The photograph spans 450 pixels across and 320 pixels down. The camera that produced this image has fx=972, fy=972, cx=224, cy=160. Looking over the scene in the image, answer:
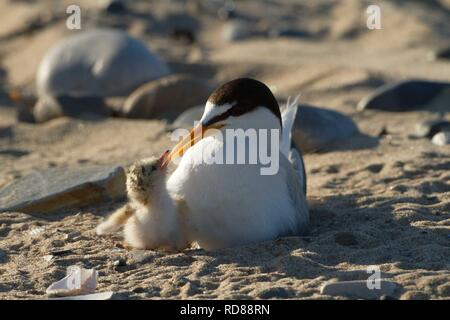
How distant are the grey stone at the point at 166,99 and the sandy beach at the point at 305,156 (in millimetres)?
160

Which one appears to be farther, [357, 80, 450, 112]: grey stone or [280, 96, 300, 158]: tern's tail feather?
[357, 80, 450, 112]: grey stone

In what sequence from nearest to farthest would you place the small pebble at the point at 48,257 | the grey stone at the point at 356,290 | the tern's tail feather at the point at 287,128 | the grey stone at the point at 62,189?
the grey stone at the point at 356,290 < the small pebble at the point at 48,257 < the grey stone at the point at 62,189 < the tern's tail feather at the point at 287,128

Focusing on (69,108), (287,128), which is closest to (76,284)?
(287,128)

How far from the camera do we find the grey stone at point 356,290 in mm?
4359

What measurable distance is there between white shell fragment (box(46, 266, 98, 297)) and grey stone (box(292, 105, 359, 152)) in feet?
11.2

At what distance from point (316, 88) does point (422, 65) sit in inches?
67.5

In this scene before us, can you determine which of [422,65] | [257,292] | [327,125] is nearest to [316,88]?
[422,65]

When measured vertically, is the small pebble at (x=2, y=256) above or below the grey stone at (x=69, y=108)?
below

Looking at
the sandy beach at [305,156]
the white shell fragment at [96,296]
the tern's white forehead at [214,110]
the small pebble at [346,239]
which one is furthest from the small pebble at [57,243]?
the small pebble at [346,239]

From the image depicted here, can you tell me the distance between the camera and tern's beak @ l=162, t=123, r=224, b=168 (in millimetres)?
5074

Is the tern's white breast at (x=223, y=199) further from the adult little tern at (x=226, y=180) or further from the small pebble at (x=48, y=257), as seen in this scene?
the small pebble at (x=48, y=257)

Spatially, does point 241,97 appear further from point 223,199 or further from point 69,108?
point 69,108

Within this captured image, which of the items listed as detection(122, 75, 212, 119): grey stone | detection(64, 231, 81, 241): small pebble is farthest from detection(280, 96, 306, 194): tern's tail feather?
detection(122, 75, 212, 119): grey stone

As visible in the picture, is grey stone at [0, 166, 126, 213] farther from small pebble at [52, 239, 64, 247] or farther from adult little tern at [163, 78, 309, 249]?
adult little tern at [163, 78, 309, 249]
